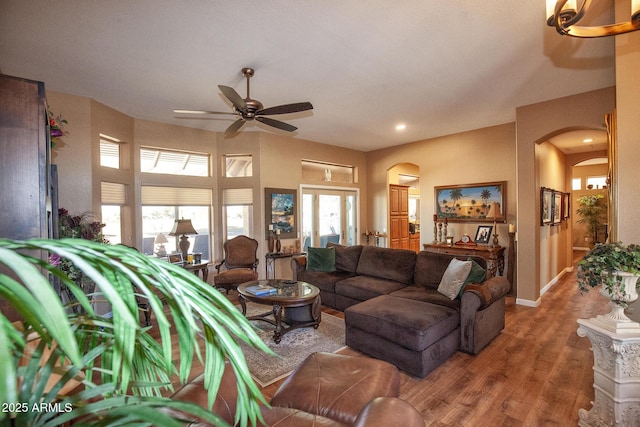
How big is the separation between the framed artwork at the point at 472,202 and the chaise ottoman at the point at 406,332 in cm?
282

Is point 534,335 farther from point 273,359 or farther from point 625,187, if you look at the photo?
point 273,359

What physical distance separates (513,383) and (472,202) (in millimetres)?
3573

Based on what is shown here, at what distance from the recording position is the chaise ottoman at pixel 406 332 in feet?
8.16

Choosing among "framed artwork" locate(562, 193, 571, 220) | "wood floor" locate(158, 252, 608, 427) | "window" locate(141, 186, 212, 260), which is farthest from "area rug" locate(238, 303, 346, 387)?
"framed artwork" locate(562, 193, 571, 220)

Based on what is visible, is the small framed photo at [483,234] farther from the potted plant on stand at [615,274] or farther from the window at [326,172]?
the potted plant on stand at [615,274]

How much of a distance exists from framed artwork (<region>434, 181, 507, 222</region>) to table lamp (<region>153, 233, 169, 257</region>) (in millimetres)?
5032

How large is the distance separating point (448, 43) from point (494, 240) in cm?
351

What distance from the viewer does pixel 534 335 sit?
3.30 m

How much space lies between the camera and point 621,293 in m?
1.73

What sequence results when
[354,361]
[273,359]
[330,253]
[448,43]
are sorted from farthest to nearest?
[330,253], [273,359], [448,43], [354,361]

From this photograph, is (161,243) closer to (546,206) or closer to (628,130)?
(628,130)

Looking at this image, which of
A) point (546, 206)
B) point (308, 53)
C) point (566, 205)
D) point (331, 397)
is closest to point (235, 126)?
point (308, 53)

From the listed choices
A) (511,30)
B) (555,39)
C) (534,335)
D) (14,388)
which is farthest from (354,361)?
(555,39)

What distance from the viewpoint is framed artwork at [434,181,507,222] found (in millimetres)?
4938
